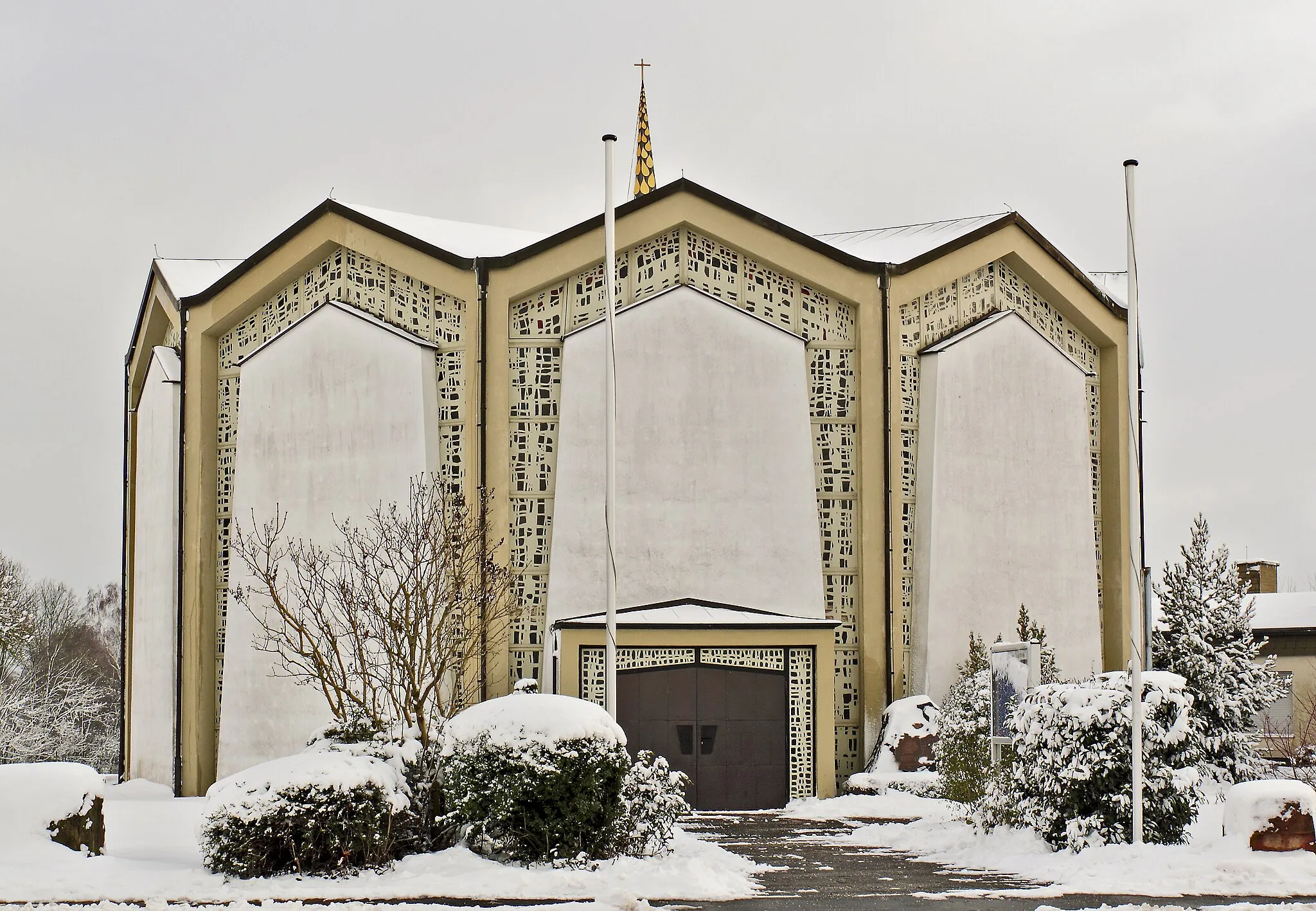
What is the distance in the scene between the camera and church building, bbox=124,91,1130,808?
2492 cm

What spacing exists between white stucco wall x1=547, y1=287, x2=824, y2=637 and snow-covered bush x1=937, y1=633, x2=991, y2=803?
329 cm

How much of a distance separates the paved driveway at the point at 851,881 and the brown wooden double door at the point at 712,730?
146 inches

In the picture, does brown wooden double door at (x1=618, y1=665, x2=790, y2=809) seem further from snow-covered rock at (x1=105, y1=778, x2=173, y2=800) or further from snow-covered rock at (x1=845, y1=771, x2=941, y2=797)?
snow-covered rock at (x1=105, y1=778, x2=173, y2=800)

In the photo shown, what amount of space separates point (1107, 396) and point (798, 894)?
19.1m

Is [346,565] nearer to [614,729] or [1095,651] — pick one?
[614,729]

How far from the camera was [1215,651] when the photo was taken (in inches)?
1206

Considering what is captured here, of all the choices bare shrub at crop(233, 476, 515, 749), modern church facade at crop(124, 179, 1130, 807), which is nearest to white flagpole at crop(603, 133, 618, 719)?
bare shrub at crop(233, 476, 515, 749)

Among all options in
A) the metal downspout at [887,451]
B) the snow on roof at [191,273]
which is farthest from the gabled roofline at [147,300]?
the metal downspout at [887,451]

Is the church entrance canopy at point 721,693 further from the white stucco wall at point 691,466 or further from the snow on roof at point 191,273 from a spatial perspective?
the snow on roof at point 191,273

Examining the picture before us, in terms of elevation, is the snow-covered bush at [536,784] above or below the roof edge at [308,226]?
below

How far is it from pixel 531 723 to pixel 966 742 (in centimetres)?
780

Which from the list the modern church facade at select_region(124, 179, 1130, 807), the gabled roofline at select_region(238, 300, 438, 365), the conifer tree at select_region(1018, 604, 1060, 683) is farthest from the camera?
the gabled roofline at select_region(238, 300, 438, 365)

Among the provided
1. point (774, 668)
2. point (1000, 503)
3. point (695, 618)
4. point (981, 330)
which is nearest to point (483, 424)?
point (695, 618)

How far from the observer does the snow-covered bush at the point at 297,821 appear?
13.7 metres
